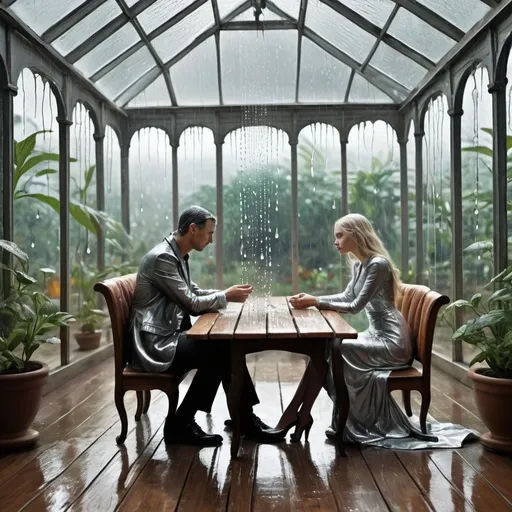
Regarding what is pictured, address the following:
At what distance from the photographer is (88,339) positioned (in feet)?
20.6

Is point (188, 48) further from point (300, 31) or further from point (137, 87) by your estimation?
point (300, 31)

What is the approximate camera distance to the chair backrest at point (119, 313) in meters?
3.56

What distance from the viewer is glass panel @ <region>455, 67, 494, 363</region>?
192 inches

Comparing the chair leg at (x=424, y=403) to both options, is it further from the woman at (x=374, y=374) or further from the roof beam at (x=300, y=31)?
the roof beam at (x=300, y=31)

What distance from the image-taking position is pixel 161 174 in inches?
285

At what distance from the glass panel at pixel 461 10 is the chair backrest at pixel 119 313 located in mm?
2919

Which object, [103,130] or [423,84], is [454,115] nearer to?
[423,84]

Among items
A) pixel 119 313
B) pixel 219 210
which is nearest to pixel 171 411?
pixel 119 313

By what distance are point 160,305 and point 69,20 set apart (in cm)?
249

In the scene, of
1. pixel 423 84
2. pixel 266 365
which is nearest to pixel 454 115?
pixel 423 84

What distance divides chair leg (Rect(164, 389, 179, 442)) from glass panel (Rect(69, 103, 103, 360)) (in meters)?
2.34

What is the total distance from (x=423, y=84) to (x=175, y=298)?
138 inches

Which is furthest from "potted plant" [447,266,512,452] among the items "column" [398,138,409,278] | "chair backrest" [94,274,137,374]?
"column" [398,138,409,278]

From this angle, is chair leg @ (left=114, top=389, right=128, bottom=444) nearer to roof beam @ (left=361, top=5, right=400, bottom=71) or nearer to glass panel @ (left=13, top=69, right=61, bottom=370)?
glass panel @ (left=13, top=69, right=61, bottom=370)
